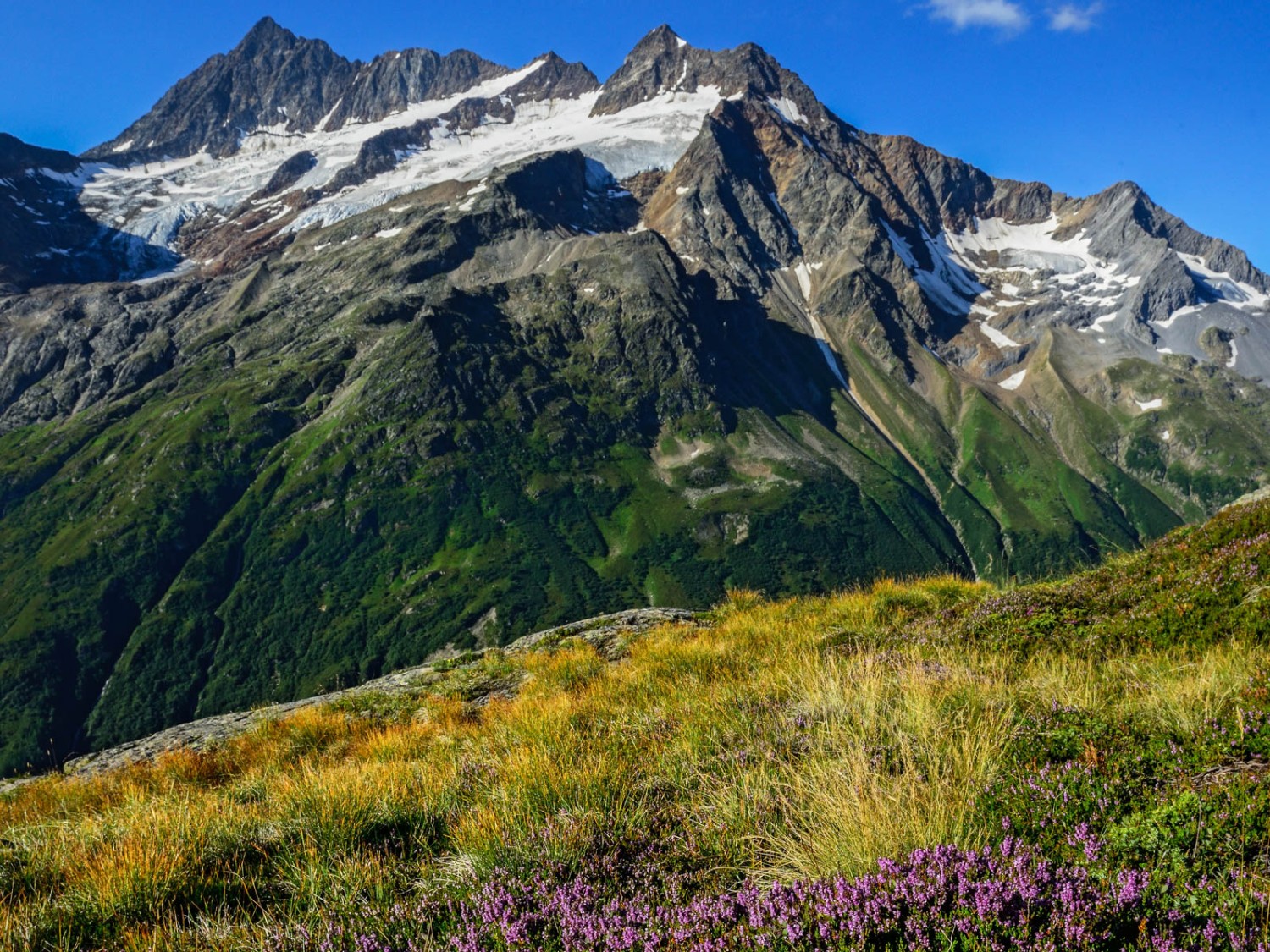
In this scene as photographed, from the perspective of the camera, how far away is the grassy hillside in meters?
3.30

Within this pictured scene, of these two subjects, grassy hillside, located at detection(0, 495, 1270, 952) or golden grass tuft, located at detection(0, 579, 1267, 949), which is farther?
golden grass tuft, located at detection(0, 579, 1267, 949)

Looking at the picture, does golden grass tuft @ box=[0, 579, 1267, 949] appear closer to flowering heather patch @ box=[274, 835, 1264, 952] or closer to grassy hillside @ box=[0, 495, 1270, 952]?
grassy hillside @ box=[0, 495, 1270, 952]

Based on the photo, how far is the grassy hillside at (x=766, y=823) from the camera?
3.30 m

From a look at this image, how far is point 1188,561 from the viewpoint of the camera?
455 inches

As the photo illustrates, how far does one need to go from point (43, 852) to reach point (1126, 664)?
38.5 feet

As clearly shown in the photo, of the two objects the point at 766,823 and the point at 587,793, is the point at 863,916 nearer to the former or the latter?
the point at 766,823

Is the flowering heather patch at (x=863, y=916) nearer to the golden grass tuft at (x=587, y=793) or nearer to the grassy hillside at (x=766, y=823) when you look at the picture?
the grassy hillside at (x=766, y=823)

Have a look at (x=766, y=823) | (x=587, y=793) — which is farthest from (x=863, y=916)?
(x=587, y=793)

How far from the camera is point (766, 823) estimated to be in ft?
15.4

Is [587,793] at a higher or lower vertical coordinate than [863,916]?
lower

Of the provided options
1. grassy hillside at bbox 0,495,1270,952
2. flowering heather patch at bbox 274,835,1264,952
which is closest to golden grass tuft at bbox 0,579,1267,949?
grassy hillside at bbox 0,495,1270,952

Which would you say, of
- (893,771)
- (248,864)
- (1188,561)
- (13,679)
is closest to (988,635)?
(1188,561)

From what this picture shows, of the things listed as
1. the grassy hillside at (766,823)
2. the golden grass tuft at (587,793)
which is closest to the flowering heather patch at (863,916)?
the grassy hillside at (766,823)

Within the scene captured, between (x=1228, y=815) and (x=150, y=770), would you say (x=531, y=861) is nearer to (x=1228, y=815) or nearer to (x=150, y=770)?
(x=1228, y=815)
